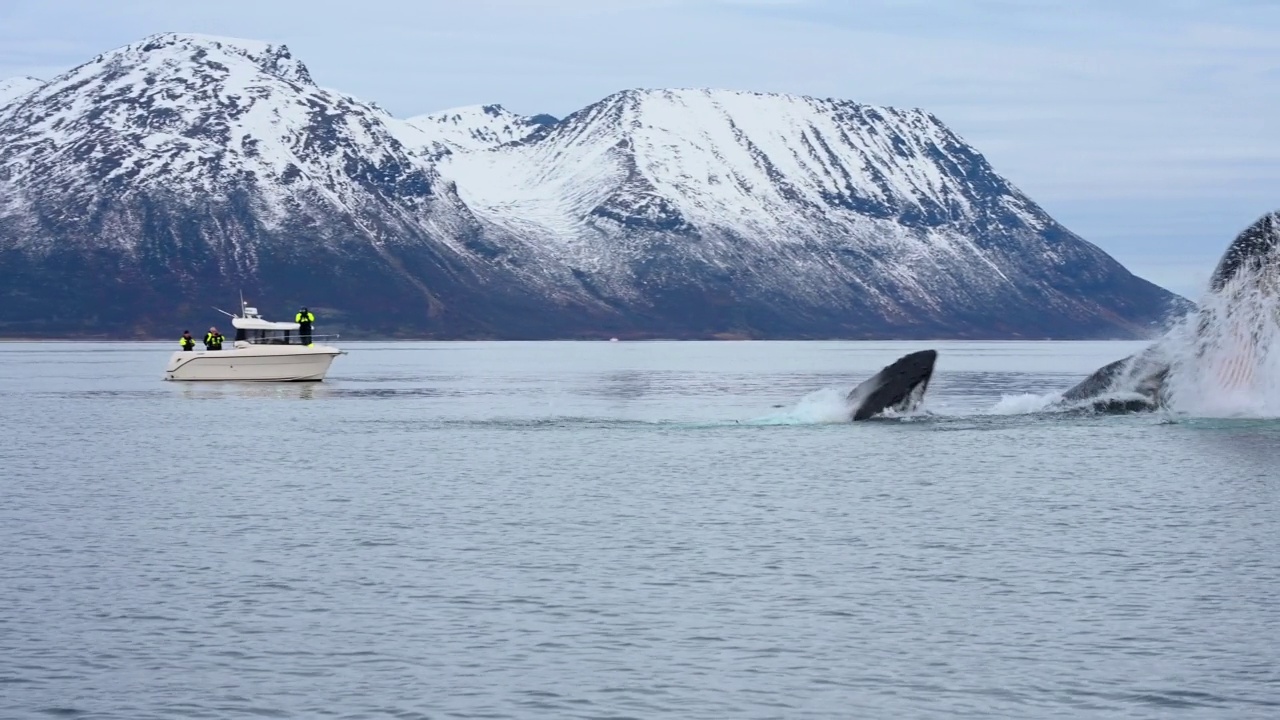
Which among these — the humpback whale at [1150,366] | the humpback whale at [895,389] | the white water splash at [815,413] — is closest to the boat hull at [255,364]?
the white water splash at [815,413]

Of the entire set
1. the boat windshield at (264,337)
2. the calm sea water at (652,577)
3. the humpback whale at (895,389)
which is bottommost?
the calm sea water at (652,577)

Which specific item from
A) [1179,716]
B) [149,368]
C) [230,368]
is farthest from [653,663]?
[149,368]

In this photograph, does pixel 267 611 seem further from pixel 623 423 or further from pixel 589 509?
pixel 623 423

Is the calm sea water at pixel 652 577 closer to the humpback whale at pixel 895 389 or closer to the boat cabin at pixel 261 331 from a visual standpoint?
the humpback whale at pixel 895 389

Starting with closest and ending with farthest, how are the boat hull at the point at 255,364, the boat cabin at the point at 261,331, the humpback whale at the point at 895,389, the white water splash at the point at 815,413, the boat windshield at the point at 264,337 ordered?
the humpback whale at the point at 895,389
the white water splash at the point at 815,413
the boat hull at the point at 255,364
the boat cabin at the point at 261,331
the boat windshield at the point at 264,337

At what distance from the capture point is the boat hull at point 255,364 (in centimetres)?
10506

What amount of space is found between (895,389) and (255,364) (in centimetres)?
5321

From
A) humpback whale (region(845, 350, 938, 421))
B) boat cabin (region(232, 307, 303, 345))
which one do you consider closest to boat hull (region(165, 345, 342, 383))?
boat cabin (region(232, 307, 303, 345))

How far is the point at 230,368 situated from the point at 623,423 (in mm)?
46327

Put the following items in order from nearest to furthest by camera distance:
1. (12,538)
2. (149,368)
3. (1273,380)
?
(12,538) → (1273,380) → (149,368)

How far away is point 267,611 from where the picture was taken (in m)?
25.5

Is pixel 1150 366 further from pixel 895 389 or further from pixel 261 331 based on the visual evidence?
pixel 261 331

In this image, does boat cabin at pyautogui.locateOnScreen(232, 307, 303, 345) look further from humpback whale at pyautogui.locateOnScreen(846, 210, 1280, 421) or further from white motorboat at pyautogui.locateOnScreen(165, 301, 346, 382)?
humpback whale at pyautogui.locateOnScreen(846, 210, 1280, 421)

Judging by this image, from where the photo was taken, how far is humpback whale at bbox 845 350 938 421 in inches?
2302
